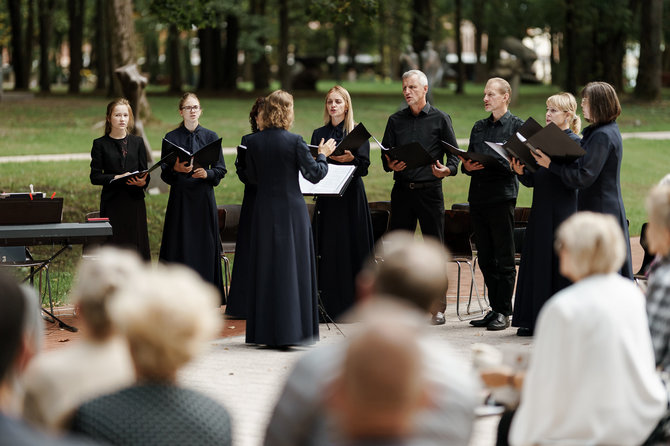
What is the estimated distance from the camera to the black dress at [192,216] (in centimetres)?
993

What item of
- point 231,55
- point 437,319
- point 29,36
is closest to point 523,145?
point 437,319

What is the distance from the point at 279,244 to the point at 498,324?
7.35ft

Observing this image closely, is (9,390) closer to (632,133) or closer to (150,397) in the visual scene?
(150,397)

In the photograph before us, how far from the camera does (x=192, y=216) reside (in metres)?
9.96

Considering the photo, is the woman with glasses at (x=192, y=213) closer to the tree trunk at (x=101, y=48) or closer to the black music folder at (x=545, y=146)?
the black music folder at (x=545, y=146)

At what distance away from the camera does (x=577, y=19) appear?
3628 centimetres

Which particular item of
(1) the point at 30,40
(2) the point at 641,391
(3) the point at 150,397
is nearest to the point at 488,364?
(2) the point at 641,391

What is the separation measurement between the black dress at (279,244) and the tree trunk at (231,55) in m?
32.4

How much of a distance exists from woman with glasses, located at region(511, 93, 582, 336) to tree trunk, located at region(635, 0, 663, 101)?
24279mm

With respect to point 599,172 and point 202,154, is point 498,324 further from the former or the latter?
point 202,154

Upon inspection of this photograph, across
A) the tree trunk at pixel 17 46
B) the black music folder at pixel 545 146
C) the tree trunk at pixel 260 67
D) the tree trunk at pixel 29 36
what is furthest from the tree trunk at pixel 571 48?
the black music folder at pixel 545 146

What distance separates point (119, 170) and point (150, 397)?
6.42 meters

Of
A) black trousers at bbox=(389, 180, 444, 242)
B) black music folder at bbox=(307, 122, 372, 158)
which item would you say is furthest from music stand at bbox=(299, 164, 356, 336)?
black trousers at bbox=(389, 180, 444, 242)

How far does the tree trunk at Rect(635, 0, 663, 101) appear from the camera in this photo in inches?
1254
